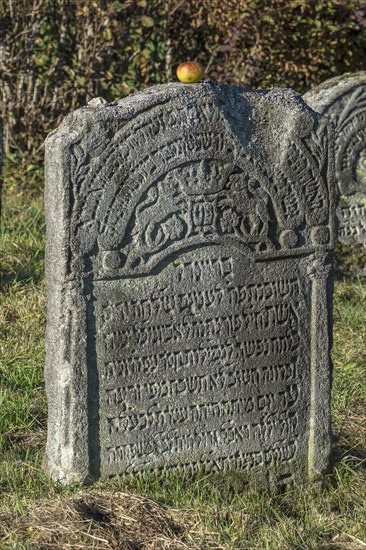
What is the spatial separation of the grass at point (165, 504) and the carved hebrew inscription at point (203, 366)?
149mm

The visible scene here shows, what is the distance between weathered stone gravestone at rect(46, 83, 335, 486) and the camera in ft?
12.6

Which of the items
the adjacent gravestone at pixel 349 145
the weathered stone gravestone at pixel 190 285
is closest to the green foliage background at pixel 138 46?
the adjacent gravestone at pixel 349 145

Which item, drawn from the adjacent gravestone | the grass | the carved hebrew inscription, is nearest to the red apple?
the carved hebrew inscription

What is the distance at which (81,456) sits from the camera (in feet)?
13.0

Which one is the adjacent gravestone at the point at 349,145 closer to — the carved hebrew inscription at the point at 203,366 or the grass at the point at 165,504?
the grass at the point at 165,504

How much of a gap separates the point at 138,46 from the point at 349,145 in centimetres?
233

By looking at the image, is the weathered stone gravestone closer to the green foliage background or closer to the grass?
the grass

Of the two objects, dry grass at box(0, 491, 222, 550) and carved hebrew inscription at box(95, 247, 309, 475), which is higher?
carved hebrew inscription at box(95, 247, 309, 475)

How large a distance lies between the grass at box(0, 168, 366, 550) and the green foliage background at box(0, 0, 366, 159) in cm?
356

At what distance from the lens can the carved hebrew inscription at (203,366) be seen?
3.97 metres

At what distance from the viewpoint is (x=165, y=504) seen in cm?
388

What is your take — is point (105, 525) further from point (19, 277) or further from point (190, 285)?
point (19, 277)

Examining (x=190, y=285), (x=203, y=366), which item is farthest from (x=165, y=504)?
(x=190, y=285)

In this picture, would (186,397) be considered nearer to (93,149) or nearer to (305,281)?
(305,281)
